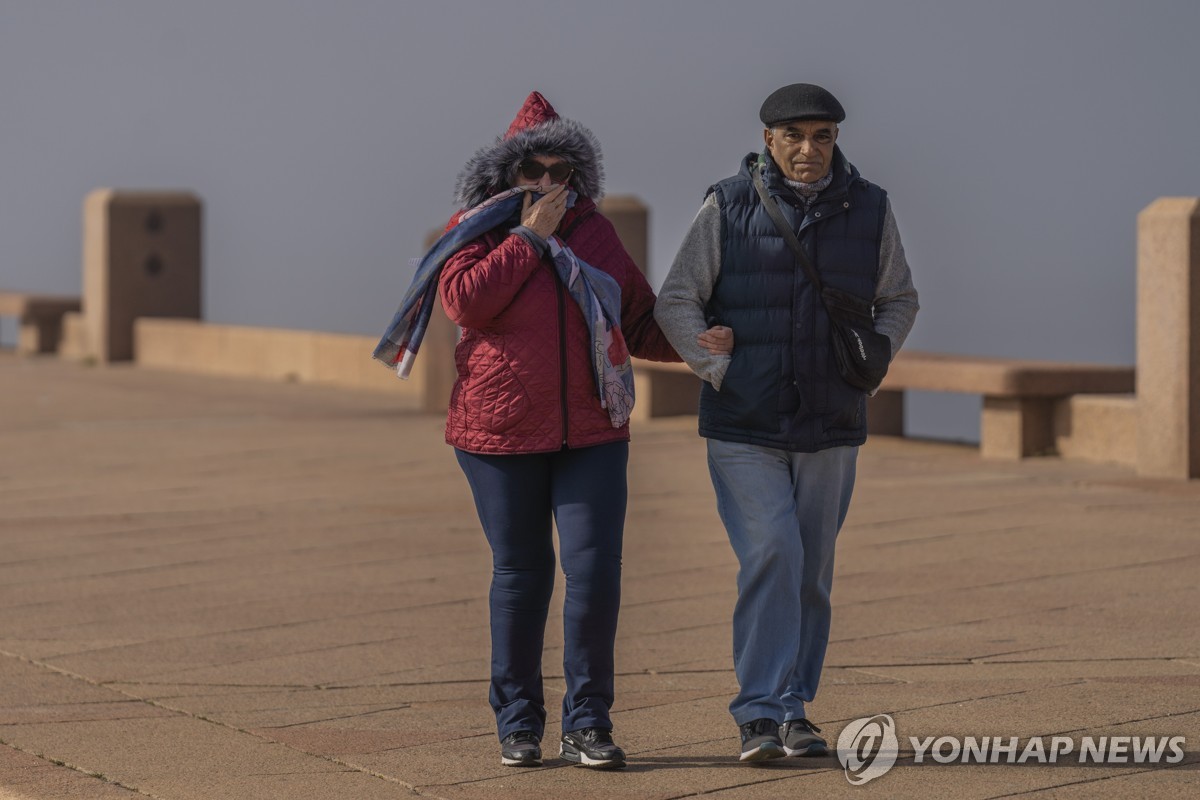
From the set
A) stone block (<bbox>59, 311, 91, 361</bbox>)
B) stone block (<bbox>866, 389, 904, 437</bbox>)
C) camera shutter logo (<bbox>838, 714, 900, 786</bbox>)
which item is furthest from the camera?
stone block (<bbox>59, 311, 91, 361</bbox>)

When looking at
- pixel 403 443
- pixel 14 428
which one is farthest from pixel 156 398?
pixel 403 443

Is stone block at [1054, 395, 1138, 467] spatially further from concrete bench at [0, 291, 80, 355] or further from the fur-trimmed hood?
concrete bench at [0, 291, 80, 355]

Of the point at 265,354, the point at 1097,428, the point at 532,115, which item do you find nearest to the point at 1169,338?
the point at 1097,428

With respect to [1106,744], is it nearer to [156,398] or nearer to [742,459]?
[742,459]

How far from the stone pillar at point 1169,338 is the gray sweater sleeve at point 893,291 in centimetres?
631

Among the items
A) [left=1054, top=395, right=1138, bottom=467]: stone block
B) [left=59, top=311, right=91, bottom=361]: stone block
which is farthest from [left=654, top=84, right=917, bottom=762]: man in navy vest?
[left=59, top=311, right=91, bottom=361]: stone block

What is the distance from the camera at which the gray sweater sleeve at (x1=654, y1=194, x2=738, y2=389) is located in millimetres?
5652

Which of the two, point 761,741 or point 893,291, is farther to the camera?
point 893,291

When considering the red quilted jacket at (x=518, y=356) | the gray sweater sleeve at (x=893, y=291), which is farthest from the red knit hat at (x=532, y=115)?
the gray sweater sleeve at (x=893, y=291)

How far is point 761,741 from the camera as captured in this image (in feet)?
18.0

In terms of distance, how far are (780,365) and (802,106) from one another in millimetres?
690

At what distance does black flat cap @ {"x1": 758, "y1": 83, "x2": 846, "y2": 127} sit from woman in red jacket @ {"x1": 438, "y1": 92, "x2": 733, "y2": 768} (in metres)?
0.51

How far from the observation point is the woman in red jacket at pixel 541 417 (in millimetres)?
5539

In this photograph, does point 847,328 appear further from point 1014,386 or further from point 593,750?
point 1014,386
